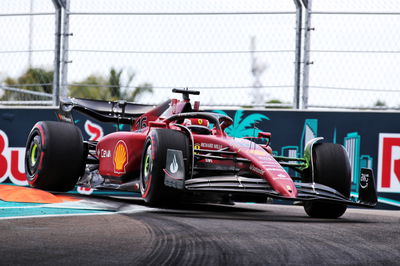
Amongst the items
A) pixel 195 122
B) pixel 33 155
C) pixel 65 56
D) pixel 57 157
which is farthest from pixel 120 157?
pixel 65 56

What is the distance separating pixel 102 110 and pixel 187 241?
5.02 m

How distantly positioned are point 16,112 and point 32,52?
885 millimetres

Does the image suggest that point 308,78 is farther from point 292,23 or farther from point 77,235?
point 77,235

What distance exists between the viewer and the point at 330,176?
7.27 meters

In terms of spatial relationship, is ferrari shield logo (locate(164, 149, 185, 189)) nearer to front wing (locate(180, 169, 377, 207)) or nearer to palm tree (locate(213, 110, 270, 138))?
front wing (locate(180, 169, 377, 207))

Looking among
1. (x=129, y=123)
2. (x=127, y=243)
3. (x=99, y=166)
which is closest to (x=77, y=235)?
(x=127, y=243)

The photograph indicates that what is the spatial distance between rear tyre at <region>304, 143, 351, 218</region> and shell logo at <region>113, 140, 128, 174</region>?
2043 millimetres

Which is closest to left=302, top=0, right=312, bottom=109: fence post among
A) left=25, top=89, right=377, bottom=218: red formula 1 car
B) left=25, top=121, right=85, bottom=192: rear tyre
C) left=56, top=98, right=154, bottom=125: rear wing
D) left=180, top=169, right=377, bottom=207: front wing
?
left=25, top=89, right=377, bottom=218: red formula 1 car

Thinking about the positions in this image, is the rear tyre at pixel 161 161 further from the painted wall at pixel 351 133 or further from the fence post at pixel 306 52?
the fence post at pixel 306 52

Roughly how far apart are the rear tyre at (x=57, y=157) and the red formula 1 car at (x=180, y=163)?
11mm

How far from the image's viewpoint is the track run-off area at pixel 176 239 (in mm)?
3711

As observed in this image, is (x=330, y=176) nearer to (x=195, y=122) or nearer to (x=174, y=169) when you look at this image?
(x=195, y=122)

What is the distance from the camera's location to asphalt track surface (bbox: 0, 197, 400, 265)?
369 centimetres

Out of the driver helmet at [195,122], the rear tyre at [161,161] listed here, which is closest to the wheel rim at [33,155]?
the driver helmet at [195,122]
